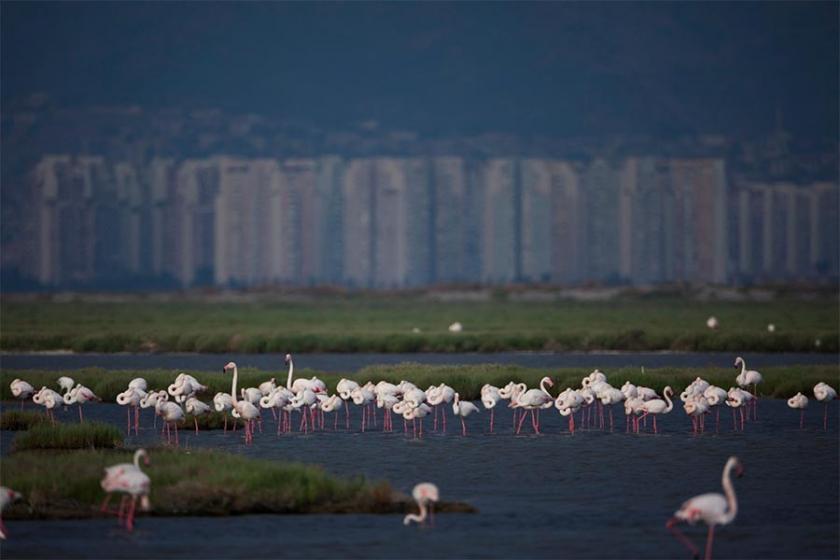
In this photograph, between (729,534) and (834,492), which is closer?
(729,534)

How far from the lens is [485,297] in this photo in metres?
164

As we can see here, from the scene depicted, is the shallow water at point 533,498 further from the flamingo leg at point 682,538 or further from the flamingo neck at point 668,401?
the flamingo neck at point 668,401

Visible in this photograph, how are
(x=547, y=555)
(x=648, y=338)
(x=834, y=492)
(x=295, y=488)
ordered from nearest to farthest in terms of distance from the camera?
(x=547, y=555) → (x=295, y=488) → (x=834, y=492) → (x=648, y=338)

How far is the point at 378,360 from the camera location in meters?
58.2

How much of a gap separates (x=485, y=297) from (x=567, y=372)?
121149 millimetres

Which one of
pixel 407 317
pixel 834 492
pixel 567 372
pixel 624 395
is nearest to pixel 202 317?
pixel 407 317

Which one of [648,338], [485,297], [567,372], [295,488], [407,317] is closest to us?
[295,488]

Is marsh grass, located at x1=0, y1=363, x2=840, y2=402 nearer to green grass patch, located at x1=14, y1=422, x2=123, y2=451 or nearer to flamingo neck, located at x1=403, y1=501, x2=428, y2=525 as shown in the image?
green grass patch, located at x1=14, y1=422, x2=123, y2=451

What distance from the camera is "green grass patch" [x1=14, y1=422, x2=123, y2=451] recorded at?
28984 mm

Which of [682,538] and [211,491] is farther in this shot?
[211,491]

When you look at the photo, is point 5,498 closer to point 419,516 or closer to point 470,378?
point 419,516

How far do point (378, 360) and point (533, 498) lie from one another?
31931mm

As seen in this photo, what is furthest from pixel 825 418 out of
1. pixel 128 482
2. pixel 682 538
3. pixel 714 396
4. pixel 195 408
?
pixel 128 482

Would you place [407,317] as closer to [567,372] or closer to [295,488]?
[567,372]
